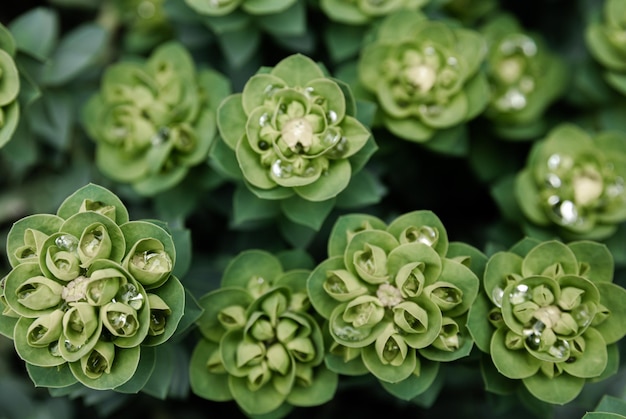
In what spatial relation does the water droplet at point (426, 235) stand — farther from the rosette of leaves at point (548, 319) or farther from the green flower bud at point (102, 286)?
the green flower bud at point (102, 286)

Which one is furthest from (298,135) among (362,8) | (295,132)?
(362,8)

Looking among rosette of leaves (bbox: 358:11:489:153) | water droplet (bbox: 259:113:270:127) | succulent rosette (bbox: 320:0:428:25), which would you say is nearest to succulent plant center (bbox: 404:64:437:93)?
rosette of leaves (bbox: 358:11:489:153)

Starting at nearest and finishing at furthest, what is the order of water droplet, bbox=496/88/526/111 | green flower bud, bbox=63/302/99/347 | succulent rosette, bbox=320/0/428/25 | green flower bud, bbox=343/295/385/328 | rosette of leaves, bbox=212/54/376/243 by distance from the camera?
green flower bud, bbox=63/302/99/347
green flower bud, bbox=343/295/385/328
rosette of leaves, bbox=212/54/376/243
succulent rosette, bbox=320/0/428/25
water droplet, bbox=496/88/526/111

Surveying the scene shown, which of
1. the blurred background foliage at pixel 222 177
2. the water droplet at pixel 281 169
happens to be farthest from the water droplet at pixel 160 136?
the water droplet at pixel 281 169

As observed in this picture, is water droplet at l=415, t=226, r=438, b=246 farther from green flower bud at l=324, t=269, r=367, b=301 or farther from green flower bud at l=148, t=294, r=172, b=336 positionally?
green flower bud at l=148, t=294, r=172, b=336

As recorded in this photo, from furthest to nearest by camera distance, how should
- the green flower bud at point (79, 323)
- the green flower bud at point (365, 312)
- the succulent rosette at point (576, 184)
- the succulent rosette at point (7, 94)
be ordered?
the succulent rosette at point (576, 184), the succulent rosette at point (7, 94), the green flower bud at point (365, 312), the green flower bud at point (79, 323)

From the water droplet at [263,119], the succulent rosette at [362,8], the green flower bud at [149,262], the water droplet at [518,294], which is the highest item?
the succulent rosette at [362,8]

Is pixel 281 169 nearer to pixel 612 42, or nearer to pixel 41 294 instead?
pixel 41 294

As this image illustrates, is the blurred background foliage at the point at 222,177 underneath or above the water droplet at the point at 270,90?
underneath
